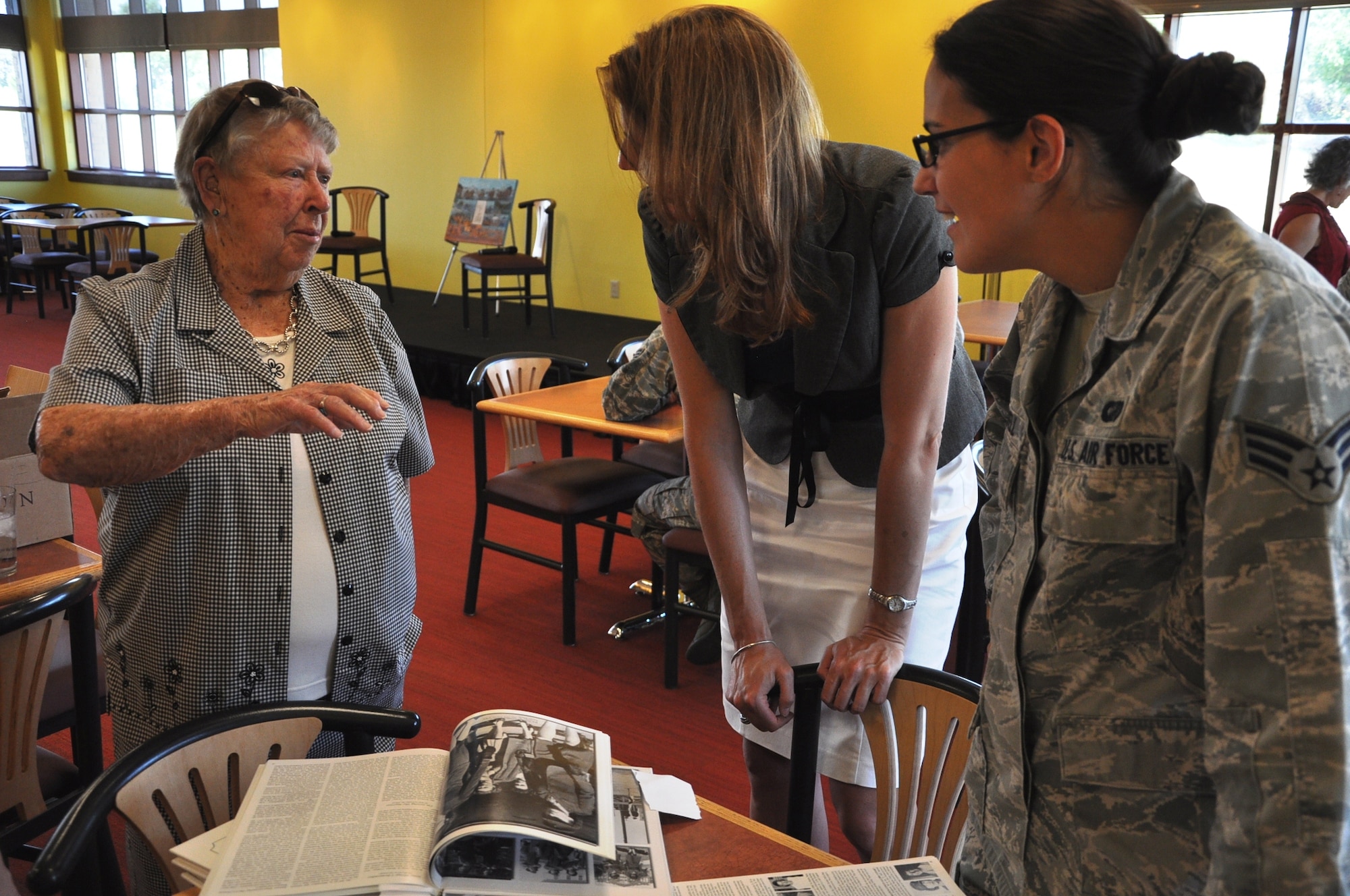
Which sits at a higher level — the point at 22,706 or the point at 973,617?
the point at 22,706

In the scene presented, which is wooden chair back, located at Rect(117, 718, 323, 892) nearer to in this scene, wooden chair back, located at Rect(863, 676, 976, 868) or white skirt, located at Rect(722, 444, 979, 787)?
white skirt, located at Rect(722, 444, 979, 787)

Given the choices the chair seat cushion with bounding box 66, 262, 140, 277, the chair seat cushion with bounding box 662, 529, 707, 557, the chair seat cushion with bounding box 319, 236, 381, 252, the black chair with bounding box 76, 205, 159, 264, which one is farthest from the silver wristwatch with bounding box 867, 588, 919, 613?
the black chair with bounding box 76, 205, 159, 264

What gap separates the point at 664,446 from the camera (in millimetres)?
4211

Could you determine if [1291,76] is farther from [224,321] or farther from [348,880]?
[348,880]

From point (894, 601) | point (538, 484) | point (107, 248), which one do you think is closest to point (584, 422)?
point (538, 484)

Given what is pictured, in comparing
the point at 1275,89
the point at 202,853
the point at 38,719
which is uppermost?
the point at 1275,89

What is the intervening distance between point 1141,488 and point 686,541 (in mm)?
2520

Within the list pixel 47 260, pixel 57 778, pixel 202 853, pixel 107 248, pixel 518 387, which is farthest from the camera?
pixel 107 248

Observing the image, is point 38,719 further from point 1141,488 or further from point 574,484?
point 574,484

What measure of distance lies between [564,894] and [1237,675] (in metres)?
0.62

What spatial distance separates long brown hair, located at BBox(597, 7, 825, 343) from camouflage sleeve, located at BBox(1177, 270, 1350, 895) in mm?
724

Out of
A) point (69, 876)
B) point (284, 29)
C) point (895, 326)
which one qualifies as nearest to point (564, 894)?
point (69, 876)

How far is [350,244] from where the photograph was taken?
347 inches

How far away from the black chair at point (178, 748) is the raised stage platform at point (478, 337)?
519 centimetres
